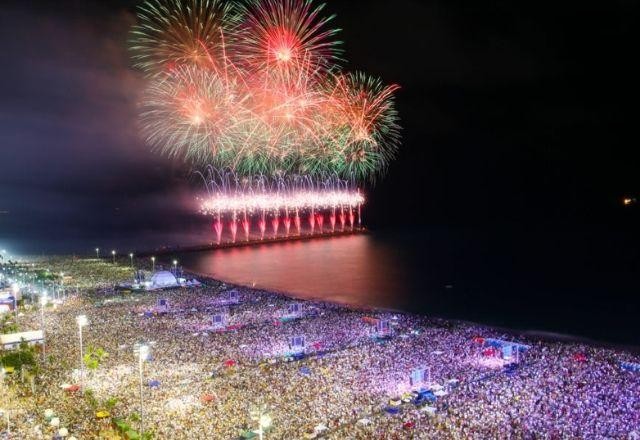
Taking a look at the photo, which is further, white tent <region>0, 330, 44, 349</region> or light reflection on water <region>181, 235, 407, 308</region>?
light reflection on water <region>181, 235, 407, 308</region>

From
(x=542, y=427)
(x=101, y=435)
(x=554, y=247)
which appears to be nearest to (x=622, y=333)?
(x=542, y=427)

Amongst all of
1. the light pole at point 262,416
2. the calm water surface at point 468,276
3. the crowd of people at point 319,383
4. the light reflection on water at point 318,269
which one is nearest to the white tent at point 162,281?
the light reflection on water at point 318,269

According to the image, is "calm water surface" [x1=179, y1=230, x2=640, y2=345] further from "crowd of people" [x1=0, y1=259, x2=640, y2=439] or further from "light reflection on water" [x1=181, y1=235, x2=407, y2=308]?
"crowd of people" [x1=0, y1=259, x2=640, y2=439]

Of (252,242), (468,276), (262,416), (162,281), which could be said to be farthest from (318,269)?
(262,416)

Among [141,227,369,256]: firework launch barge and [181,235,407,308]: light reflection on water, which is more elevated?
[141,227,369,256]: firework launch barge

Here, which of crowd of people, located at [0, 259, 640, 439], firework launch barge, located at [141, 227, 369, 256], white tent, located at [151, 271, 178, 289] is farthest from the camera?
firework launch barge, located at [141, 227, 369, 256]

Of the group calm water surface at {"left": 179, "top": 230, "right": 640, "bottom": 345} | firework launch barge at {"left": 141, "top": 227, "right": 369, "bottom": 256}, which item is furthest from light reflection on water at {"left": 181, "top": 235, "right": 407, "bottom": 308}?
firework launch barge at {"left": 141, "top": 227, "right": 369, "bottom": 256}

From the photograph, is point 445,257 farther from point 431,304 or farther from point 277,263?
point 431,304
